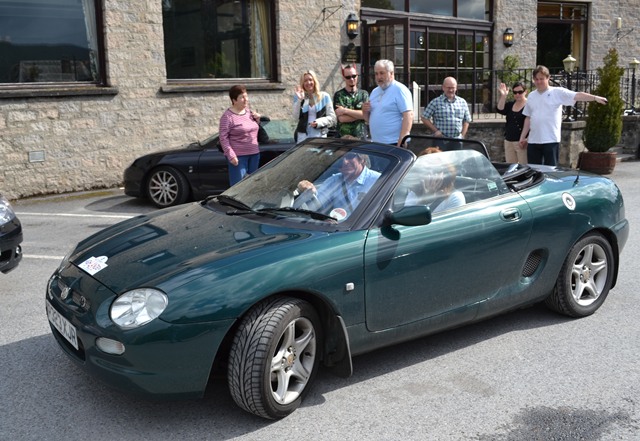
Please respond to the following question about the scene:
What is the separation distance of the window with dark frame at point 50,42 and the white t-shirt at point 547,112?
7893 mm

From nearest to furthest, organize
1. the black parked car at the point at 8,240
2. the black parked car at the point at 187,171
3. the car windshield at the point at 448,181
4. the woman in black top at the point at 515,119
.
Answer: the car windshield at the point at 448,181 < the black parked car at the point at 8,240 < the woman in black top at the point at 515,119 < the black parked car at the point at 187,171

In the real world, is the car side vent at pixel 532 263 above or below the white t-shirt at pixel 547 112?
below

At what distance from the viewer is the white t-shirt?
842cm

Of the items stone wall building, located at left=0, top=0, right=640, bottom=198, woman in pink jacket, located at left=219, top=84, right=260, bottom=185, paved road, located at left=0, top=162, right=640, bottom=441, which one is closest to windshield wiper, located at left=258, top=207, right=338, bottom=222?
paved road, located at left=0, top=162, right=640, bottom=441

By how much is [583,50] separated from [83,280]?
22930 millimetres

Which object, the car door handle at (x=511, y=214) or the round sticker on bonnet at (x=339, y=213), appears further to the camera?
the car door handle at (x=511, y=214)

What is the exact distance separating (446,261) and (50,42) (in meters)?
10.4

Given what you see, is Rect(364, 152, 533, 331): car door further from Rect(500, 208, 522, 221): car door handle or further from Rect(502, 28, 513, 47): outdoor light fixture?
Rect(502, 28, 513, 47): outdoor light fixture

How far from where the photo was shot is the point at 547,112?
8.52 metres

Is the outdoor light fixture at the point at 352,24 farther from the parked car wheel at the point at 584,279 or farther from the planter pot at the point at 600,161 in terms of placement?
the parked car wheel at the point at 584,279

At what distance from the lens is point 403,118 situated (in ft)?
22.7

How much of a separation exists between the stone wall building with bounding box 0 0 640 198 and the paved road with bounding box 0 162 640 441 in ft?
24.9

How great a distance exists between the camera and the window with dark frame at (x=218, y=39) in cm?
1384

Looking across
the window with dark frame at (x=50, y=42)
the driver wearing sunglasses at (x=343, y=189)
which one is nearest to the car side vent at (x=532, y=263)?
the driver wearing sunglasses at (x=343, y=189)
